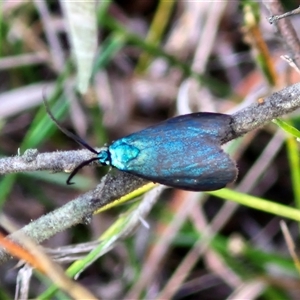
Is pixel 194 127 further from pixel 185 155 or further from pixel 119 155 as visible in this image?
pixel 119 155

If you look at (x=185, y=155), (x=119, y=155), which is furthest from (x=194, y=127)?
(x=119, y=155)

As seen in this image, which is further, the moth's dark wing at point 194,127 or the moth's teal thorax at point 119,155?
the moth's teal thorax at point 119,155

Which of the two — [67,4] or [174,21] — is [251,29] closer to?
[67,4]

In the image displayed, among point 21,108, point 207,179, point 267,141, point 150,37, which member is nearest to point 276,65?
point 267,141

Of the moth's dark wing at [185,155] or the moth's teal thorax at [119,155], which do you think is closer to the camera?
the moth's dark wing at [185,155]

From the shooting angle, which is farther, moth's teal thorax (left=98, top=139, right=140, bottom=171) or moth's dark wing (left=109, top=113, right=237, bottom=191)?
moth's teal thorax (left=98, top=139, right=140, bottom=171)

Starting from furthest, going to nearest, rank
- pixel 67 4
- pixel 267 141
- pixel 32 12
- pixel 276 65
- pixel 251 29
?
pixel 32 12 < pixel 267 141 < pixel 276 65 < pixel 251 29 < pixel 67 4
